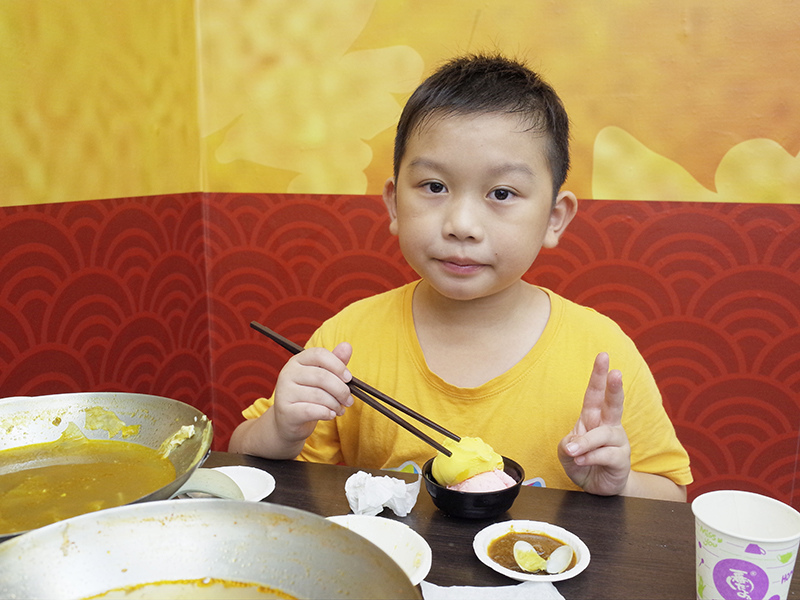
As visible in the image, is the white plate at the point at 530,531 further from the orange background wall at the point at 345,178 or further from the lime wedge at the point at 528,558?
the orange background wall at the point at 345,178

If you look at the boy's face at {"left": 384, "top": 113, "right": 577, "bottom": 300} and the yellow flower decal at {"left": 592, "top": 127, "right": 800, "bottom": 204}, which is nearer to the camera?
the boy's face at {"left": 384, "top": 113, "right": 577, "bottom": 300}

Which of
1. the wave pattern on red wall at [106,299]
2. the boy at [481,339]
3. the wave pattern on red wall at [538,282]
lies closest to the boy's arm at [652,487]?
the boy at [481,339]

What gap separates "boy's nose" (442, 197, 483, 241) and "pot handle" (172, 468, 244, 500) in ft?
2.08

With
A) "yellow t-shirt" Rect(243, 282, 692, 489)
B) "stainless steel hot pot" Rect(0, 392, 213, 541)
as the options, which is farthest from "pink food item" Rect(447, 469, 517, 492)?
"stainless steel hot pot" Rect(0, 392, 213, 541)

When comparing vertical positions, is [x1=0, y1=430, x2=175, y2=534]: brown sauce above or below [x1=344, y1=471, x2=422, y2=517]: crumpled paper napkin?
above

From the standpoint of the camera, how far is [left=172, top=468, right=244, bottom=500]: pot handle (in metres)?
0.83

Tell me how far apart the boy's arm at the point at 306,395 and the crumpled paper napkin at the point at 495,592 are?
1.39 ft

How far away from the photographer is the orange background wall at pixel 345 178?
6.13ft

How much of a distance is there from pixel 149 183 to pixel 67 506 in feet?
5.32

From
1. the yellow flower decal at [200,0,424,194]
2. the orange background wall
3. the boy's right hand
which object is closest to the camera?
the boy's right hand

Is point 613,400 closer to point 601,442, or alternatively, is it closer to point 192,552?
point 601,442

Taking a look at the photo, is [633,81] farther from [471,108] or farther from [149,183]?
[149,183]

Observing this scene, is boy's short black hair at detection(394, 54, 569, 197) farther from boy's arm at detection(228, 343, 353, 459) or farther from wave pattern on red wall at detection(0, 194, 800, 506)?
wave pattern on red wall at detection(0, 194, 800, 506)

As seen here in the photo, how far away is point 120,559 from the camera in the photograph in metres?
0.68
